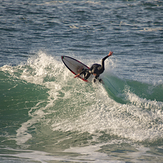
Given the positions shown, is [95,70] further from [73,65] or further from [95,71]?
[73,65]

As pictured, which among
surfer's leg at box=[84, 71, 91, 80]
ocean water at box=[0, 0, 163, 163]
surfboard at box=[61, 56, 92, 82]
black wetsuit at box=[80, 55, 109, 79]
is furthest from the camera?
surfboard at box=[61, 56, 92, 82]

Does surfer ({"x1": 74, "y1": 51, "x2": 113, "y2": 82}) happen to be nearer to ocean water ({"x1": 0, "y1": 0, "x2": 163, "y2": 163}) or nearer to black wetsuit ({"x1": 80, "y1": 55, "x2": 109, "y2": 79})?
black wetsuit ({"x1": 80, "y1": 55, "x2": 109, "y2": 79})

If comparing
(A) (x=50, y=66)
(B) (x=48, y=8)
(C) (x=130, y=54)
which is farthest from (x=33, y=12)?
(A) (x=50, y=66)

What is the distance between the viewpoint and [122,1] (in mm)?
39344

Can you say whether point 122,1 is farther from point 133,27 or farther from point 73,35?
point 73,35

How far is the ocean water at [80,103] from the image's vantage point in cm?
669

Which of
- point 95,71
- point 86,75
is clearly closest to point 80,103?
point 86,75

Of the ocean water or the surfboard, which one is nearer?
the ocean water

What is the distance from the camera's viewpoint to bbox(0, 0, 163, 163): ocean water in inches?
263

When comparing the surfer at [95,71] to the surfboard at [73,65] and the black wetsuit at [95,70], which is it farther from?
the surfboard at [73,65]

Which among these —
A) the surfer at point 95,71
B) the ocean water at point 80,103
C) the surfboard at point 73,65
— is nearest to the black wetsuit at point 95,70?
the surfer at point 95,71

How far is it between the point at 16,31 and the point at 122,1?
849 inches

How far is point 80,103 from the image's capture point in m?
9.68

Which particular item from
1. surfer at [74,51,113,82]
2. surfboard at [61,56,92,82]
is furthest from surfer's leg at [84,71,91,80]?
surfboard at [61,56,92,82]
